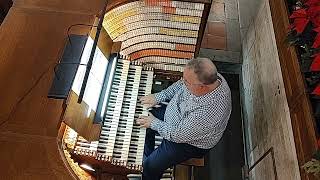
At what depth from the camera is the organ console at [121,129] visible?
7.12ft

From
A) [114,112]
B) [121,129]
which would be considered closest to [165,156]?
[121,129]

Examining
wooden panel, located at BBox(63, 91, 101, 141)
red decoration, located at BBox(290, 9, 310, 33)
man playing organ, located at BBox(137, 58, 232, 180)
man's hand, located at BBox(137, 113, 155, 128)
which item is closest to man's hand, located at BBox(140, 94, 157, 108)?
man playing organ, located at BBox(137, 58, 232, 180)

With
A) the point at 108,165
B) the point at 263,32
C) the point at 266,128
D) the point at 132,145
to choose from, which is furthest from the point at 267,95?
the point at 108,165

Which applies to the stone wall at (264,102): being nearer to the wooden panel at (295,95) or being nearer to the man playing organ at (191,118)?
the wooden panel at (295,95)

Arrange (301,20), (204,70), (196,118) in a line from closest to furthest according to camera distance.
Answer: (301,20) → (204,70) → (196,118)

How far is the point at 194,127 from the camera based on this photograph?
2.26 meters

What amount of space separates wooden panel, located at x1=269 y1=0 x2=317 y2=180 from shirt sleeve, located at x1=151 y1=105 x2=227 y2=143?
470 mm

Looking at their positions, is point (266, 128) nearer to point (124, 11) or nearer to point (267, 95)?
point (267, 95)

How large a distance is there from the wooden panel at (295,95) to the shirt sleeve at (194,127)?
47 cm

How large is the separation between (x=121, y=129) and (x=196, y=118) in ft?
1.67

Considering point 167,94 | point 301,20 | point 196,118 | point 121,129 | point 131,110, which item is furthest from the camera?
point 167,94

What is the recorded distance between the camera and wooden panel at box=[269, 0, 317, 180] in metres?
1.83

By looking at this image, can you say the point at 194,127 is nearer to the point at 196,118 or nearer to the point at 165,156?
the point at 196,118

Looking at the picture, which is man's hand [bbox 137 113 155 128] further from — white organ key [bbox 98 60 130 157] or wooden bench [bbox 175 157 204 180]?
wooden bench [bbox 175 157 204 180]
